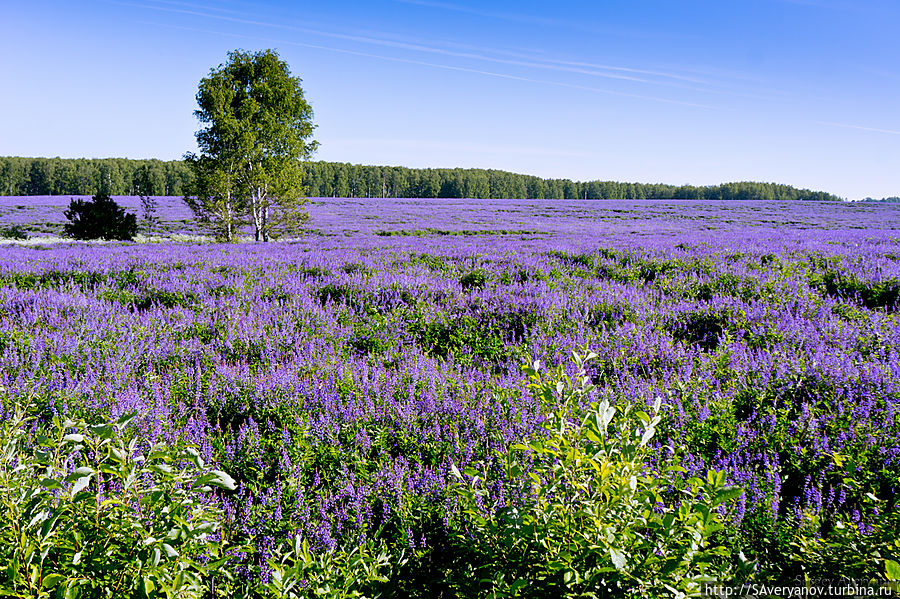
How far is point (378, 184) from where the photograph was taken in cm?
11856

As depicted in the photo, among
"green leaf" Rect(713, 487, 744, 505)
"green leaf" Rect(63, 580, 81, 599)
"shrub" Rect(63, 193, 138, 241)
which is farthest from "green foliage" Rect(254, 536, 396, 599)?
"shrub" Rect(63, 193, 138, 241)

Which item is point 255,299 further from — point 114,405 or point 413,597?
point 413,597

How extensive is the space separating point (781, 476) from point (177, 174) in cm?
12194

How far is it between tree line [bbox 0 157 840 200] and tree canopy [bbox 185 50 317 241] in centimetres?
7411

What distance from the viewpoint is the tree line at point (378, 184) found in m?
101

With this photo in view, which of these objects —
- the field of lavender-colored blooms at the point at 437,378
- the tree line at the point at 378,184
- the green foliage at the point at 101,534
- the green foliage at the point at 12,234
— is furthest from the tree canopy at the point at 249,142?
the tree line at the point at 378,184

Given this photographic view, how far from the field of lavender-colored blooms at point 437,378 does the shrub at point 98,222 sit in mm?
19131

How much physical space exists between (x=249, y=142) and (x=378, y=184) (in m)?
100

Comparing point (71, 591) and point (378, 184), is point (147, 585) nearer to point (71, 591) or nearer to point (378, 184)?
point (71, 591)

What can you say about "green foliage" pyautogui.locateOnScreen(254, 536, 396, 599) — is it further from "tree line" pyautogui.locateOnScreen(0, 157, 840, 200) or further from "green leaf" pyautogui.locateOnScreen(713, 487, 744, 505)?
"tree line" pyautogui.locateOnScreen(0, 157, 840, 200)

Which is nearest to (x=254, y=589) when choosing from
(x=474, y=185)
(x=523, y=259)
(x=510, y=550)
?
(x=510, y=550)

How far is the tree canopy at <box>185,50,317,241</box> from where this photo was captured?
2122 centimetres

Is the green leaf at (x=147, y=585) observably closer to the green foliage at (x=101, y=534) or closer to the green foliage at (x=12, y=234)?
the green foliage at (x=101, y=534)

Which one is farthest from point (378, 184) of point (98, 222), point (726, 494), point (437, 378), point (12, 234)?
point (726, 494)
